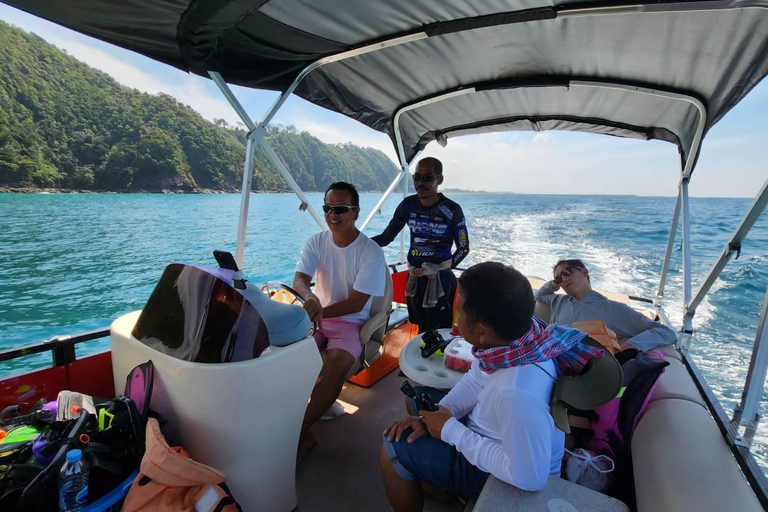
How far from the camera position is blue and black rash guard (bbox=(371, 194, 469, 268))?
303 centimetres

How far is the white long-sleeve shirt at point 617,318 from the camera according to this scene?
7.48ft

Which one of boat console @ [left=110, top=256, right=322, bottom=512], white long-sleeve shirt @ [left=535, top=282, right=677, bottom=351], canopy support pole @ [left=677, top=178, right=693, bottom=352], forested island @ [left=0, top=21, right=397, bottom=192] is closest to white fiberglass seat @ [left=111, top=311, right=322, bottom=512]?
boat console @ [left=110, top=256, right=322, bottom=512]

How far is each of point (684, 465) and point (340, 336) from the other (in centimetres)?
165

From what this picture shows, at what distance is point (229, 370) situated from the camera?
1.36 meters

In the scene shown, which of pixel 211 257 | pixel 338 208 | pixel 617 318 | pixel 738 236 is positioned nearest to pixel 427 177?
pixel 338 208

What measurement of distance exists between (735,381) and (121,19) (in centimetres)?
815

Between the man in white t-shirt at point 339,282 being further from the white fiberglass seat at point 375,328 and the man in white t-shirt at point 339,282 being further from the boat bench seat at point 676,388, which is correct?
the boat bench seat at point 676,388

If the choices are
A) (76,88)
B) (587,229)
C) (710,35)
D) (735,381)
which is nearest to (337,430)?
(710,35)

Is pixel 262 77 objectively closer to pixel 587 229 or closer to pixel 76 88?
pixel 587 229

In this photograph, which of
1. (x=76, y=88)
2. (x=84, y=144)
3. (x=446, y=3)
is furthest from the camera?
(x=76, y=88)

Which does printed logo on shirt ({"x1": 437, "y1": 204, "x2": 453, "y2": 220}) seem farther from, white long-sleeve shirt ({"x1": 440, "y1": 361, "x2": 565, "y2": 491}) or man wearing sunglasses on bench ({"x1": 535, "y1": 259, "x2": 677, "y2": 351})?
white long-sleeve shirt ({"x1": 440, "y1": 361, "x2": 565, "y2": 491})

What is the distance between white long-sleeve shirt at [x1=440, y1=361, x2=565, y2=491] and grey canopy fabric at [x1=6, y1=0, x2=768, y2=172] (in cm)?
173

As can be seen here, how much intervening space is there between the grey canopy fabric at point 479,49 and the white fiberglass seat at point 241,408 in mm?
1442

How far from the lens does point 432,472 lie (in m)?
1.35
